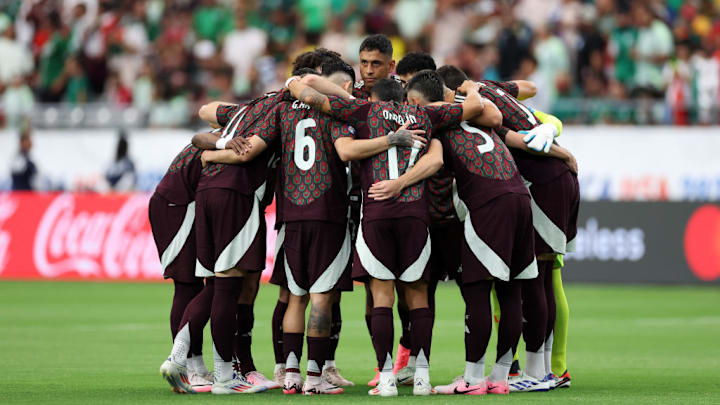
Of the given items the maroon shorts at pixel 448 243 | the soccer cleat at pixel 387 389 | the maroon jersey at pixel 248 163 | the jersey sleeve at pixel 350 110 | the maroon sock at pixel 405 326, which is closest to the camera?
the soccer cleat at pixel 387 389

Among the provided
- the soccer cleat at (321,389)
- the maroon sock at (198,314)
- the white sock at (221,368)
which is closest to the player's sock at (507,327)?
the soccer cleat at (321,389)

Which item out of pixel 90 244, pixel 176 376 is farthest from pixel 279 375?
pixel 90 244

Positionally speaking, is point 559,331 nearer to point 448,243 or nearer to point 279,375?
point 448,243

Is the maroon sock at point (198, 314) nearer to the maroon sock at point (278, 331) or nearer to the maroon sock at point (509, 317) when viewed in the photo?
the maroon sock at point (278, 331)

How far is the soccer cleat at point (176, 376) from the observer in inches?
340

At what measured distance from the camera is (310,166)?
8961mm

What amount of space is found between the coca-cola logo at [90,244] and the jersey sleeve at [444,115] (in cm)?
1261

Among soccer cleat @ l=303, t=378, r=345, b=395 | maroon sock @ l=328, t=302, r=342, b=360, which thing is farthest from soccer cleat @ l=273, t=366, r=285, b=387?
soccer cleat @ l=303, t=378, r=345, b=395

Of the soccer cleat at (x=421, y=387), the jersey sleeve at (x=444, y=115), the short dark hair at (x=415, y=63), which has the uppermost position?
the short dark hair at (x=415, y=63)

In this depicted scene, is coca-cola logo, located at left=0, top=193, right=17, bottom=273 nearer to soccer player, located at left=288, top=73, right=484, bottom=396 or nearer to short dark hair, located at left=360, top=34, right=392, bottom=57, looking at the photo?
short dark hair, located at left=360, top=34, right=392, bottom=57

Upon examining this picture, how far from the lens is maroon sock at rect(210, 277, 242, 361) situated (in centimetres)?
888

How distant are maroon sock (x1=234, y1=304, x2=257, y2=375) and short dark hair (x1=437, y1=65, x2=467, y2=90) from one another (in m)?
2.40

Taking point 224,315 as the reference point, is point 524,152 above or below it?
above

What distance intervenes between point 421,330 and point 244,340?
160cm
